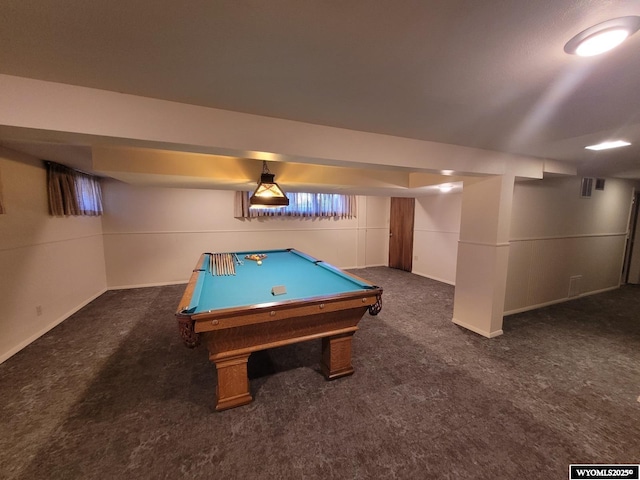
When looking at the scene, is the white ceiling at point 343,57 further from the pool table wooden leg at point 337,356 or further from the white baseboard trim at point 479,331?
the white baseboard trim at point 479,331

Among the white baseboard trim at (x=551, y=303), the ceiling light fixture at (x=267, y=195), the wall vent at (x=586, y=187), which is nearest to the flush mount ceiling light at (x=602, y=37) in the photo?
the ceiling light fixture at (x=267, y=195)

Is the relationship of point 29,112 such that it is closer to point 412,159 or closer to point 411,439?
point 412,159

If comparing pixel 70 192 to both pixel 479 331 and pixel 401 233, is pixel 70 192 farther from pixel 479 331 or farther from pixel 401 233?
pixel 401 233

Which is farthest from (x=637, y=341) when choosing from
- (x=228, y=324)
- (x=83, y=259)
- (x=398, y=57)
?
(x=83, y=259)

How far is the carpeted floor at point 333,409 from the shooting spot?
58.2 inches

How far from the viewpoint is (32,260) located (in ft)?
9.57

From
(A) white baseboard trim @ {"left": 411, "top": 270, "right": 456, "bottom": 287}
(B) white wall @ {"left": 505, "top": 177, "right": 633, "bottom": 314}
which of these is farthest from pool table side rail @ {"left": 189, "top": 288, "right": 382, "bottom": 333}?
(A) white baseboard trim @ {"left": 411, "top": 270, "right": 456, "bottom": 287}

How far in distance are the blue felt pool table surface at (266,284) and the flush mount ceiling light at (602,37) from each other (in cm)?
176

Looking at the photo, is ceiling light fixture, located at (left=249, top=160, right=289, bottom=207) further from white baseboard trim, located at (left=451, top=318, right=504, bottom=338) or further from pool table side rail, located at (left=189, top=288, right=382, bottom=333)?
white baseboard trim, located at (left=451, top=318, right=504, bottom=338)

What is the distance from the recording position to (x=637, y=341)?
2916 millimetres

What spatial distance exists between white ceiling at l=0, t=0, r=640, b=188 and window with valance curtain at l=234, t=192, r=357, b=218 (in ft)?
12.6

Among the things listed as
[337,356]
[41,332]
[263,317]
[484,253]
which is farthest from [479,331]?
[41,332]

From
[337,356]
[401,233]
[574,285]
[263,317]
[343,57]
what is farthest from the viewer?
[401,233]

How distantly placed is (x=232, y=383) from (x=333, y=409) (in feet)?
2.60
